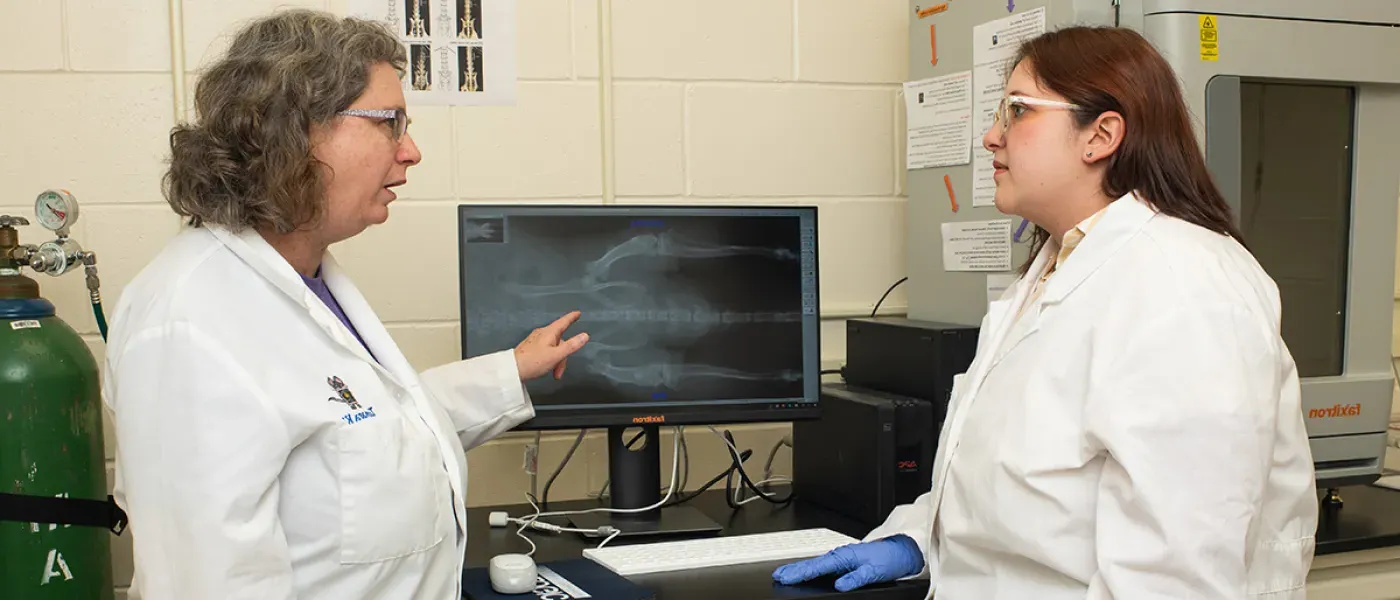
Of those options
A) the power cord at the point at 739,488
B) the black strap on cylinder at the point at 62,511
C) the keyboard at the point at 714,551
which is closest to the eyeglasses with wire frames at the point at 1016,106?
the keyboard at the point at 714,551

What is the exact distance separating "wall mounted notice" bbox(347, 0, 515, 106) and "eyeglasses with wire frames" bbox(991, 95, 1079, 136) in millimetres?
1071

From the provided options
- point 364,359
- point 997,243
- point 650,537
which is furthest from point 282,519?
point 997,243

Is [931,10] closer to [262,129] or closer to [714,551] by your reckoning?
[714,551]

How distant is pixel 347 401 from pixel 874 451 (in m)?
0.95

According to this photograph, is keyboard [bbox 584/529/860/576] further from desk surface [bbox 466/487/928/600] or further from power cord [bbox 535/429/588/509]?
power cord [bbox 535/429/588/509]

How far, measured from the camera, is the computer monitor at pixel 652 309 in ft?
6.34

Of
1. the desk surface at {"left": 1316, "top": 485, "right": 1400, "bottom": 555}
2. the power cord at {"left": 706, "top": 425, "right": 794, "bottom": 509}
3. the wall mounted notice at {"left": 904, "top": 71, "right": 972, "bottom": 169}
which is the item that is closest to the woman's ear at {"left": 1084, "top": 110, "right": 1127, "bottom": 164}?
the wall mounted notice at {"left": 904, "top": 71, "right": 972, "bottom": 169}

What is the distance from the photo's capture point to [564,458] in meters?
2.33

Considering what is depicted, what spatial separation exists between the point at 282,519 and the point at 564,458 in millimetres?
1046

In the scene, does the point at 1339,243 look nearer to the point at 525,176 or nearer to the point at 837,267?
the point at 837,267

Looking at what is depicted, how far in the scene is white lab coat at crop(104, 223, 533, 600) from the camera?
3.99 feet

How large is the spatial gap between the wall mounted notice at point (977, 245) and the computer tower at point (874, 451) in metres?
0.32

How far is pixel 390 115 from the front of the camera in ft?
4.85

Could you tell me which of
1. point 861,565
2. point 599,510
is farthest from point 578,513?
point 861,565
